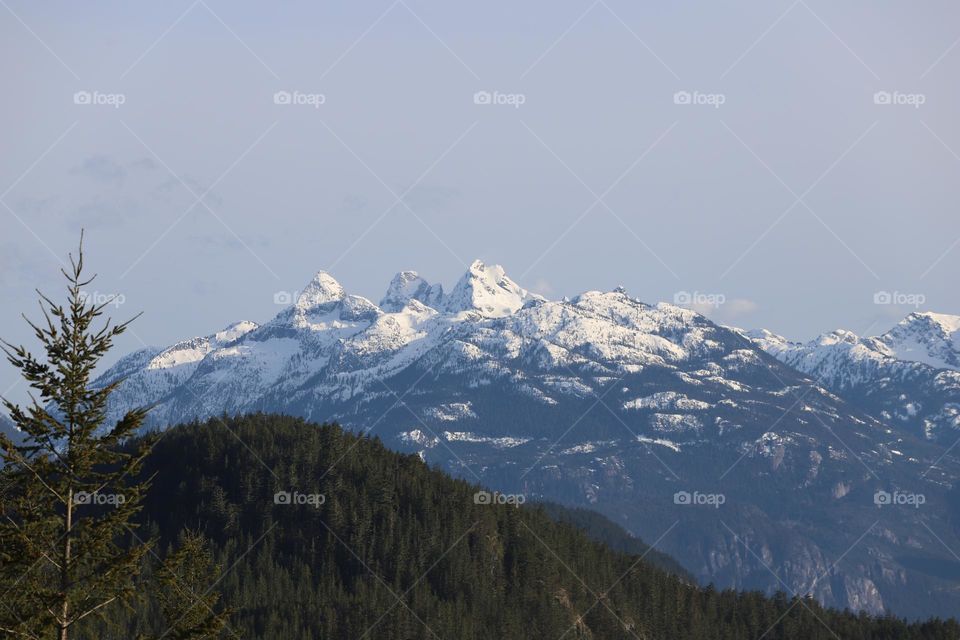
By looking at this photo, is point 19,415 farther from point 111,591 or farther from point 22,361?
point 111,591

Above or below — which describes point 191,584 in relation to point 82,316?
below

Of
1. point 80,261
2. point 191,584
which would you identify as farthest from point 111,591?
point 191,584

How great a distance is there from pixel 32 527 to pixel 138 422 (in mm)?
6142

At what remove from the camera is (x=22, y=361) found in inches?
2277

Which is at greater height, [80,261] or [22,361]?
[80,261]

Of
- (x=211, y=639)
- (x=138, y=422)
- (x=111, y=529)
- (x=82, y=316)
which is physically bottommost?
(x=211, y=639)

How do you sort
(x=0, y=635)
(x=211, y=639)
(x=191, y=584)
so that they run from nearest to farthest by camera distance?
(x=0, y=635) → (x=211, y=639) → (x=191, y=584)

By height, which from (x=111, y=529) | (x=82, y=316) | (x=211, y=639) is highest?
(x=82, y=316)

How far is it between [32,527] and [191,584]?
42914mm

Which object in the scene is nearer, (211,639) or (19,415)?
(19,415)

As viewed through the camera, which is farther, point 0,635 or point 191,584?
point 191,584

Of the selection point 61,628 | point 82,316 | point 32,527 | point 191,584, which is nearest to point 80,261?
point 82,316

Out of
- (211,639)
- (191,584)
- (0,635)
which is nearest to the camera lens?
(0,635)

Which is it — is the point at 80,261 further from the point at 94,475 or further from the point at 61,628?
the point at 61,628
